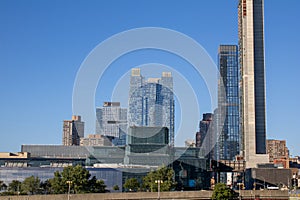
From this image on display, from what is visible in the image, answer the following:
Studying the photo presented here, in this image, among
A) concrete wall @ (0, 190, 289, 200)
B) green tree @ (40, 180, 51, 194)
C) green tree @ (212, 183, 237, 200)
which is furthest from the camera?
green tree @ (40, 180, 51, 194)

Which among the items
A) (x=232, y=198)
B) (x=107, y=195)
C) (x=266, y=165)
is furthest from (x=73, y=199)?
(x=266, y=165)

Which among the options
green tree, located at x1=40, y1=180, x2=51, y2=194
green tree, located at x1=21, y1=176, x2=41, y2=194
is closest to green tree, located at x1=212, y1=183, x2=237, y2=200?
green tree, located at x1=40, y1=180, x2=51, y2=194

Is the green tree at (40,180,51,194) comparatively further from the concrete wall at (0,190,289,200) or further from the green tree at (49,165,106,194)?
the concrete wall at (0,190,289,200)

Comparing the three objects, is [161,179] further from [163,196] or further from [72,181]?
[163,196]

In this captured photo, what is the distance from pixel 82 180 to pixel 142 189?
26531 millimetres

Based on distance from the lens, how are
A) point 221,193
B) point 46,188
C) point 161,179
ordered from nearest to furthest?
point 221,193
point 46,188
point 161,179

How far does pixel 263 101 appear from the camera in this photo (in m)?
197

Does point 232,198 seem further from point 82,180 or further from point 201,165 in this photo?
Result: point 201,165

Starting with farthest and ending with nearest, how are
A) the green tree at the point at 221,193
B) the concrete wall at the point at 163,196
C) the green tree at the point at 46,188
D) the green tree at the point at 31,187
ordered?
the green tree at the point at 46,188 → the green tree at the point at 31,187 → the green tree at the point at 221,193 → the concrete wall at the point at 163,196

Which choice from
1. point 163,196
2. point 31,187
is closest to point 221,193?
point 163,196

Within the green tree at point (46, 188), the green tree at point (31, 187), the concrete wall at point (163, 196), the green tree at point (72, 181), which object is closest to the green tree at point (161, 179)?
the concrete wall at point (163, 196)

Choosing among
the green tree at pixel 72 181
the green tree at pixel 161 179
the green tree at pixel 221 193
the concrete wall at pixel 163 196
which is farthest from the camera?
the green tree at pixel 161 179

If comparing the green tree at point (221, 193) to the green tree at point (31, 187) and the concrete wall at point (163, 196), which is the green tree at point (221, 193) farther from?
the green tree at point (31, 187)

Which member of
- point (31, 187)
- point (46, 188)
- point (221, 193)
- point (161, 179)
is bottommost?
point (46, 188)
